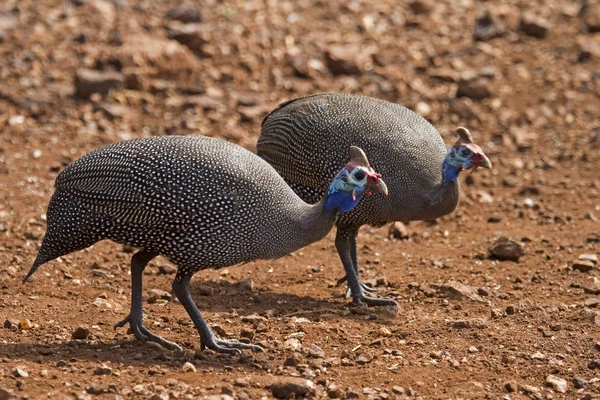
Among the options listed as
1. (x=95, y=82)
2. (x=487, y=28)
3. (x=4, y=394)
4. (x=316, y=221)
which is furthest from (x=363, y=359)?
(x=487, y=28)

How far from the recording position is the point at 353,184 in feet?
17.8

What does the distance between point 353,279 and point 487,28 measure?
6.07m

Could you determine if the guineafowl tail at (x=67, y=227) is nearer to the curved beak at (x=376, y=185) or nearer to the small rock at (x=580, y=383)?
the curved beak at (x=376, y=185)

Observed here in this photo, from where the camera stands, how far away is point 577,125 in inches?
398

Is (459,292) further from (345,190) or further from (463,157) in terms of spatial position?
(345,190)

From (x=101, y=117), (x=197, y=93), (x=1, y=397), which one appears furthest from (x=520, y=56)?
(x=1, y=397)

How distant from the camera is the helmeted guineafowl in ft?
17.3

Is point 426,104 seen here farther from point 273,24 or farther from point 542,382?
point 542,382

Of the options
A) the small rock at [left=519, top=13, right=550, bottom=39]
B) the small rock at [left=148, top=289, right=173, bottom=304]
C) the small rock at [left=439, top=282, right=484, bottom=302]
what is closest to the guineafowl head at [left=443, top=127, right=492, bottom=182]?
the small rock at [left=439, top=282, right=484, bottom=302]

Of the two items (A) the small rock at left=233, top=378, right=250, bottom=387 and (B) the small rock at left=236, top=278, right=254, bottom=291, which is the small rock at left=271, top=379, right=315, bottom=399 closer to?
(A) the small rock at left=233, top=378, right=250, bottom=387

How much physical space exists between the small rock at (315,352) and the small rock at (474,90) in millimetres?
5419

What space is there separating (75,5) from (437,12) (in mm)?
4155

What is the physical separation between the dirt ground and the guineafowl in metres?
0.53

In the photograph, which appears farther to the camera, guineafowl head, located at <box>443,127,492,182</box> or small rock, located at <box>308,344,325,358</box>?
guineafowl head, located at <box>443,127,492,182</box>
